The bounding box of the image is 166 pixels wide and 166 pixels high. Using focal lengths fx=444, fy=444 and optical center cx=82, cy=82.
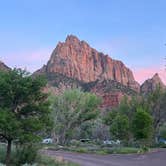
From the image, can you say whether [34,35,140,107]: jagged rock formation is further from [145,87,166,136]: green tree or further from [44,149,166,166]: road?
[44,149,166,166]: road

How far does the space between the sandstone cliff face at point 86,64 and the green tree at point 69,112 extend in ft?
221

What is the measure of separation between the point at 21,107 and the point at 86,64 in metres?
129

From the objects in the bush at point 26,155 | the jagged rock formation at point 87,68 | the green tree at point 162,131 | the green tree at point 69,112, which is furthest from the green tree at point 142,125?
the jagged rock formation at point 87,68

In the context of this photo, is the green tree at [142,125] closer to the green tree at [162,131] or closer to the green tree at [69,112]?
the green tree at [69,112]

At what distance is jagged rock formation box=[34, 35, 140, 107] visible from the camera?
126 metres

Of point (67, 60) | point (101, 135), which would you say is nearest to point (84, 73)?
point (67, 60)

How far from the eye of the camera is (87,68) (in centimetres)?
14975

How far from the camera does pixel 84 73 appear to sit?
14200cm

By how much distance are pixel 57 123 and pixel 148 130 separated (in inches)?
495

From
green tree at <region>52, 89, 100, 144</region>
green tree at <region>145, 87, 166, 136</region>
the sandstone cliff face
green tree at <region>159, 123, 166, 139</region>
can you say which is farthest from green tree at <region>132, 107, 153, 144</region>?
the sandstone cliff face

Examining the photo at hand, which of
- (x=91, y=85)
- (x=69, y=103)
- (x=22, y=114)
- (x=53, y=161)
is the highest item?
(x=91, y=85)

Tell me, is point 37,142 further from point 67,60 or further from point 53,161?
point 67,60

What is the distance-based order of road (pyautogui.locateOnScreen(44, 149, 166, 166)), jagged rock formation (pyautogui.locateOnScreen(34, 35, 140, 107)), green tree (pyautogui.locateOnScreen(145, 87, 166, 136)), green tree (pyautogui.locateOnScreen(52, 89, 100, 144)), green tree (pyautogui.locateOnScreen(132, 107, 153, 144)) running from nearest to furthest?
road (pyautogui.locateOnScreen(44, 149, 166, 166)) < green tree (pyautogui.locateOnScreen(132, 107, 153, 144)) < green tree (pyautogui.locateOnScreen(52, 89, 100, 144)) < green tree (pyautogui.locateOnScreen(145, 87, 166, 136)) < jagged rock formation (pyautogui.locateOnScreen(34, 35, 140, 107))

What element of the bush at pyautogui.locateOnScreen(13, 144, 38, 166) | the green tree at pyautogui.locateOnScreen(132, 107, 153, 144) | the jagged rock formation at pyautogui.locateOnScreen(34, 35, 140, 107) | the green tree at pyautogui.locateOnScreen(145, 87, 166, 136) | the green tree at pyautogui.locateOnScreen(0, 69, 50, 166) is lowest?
the bush at pyautogui.locateOnScreen(13, 144, 38, 166)
